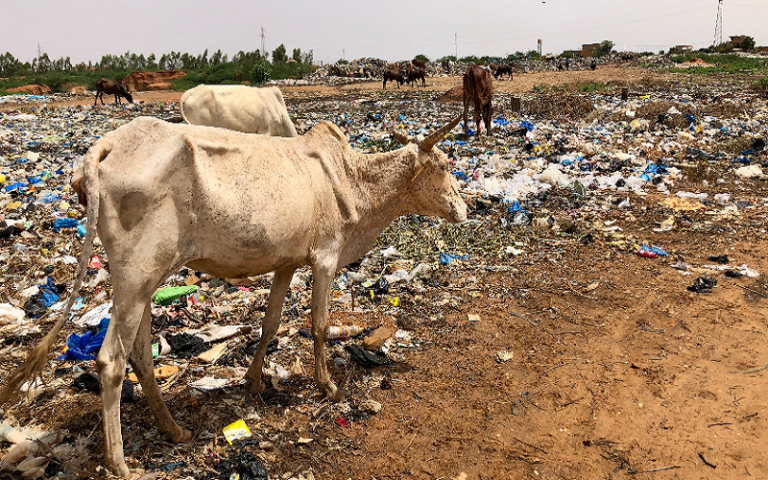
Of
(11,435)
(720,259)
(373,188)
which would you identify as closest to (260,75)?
(720,259)

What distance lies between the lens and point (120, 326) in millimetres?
2490

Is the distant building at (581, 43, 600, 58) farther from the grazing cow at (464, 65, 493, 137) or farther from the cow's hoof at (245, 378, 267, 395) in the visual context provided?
the cow's hoof at (245, 378, 267, 395)

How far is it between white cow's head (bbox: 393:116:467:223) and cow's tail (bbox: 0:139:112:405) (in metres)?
1.85

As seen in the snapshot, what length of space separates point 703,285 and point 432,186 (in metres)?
2.87

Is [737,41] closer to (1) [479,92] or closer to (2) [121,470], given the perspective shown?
(1) [479,92]

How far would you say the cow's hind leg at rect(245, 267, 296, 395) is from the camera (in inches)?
138

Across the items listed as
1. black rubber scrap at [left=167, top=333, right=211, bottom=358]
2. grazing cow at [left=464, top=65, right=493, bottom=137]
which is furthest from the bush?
black rubber scrap at [left=167, top=333, right=211, bottom=358]

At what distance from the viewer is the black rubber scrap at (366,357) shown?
12.8 ft

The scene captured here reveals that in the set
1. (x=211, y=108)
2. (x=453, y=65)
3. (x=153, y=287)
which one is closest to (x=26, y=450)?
(x=153, y=287)

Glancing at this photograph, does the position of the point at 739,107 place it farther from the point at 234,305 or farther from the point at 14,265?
the point at 14,265

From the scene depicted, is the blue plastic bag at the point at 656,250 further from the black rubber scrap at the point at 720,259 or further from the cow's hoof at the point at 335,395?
the cow's hoof at the point at 335,395

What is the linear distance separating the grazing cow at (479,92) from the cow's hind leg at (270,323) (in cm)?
870

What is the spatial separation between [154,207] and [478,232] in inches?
173

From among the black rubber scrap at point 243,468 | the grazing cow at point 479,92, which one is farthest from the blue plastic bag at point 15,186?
the grazing cow at point 479,92
